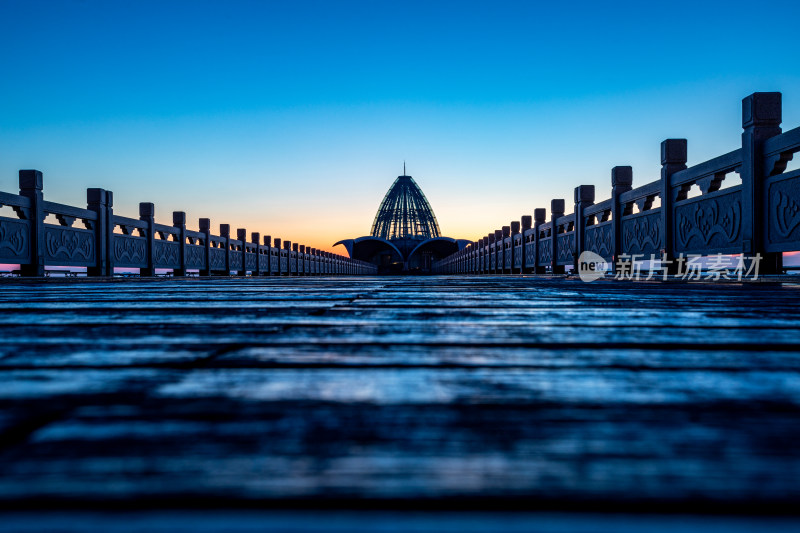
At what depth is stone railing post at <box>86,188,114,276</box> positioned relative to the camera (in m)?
11.1

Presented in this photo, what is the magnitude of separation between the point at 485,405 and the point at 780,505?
0.33 meters

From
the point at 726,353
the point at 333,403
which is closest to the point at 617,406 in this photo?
the point at 333,403

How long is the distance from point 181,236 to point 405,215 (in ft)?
253

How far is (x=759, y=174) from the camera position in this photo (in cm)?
642

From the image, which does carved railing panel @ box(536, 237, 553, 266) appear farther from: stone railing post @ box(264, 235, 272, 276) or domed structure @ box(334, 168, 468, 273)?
domed structure @ box(334, 168, 468, 273)

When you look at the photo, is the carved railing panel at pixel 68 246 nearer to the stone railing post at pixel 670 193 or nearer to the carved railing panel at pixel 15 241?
the carved railing panel at pixel 15 241

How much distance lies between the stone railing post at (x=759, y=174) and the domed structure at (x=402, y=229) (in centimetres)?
6300

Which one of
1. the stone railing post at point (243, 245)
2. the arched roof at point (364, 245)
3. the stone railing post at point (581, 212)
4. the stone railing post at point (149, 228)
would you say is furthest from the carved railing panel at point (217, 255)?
the arched roof at point (364, 245)

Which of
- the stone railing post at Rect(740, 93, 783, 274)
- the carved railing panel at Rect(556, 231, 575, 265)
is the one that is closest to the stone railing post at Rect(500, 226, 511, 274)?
the carved railing panel at Rect(556, 231, 575, 265)

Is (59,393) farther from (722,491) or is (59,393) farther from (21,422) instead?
(722,491)

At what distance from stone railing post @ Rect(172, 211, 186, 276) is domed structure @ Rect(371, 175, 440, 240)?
244 ft

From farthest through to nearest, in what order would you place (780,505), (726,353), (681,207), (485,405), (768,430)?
1. (681,207)
2. (726,353)
3. (485,405)
4. (768,430)
5. (780,505)

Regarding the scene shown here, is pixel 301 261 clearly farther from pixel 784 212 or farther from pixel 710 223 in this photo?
Result: pixel 784 212

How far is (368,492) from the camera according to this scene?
0.41 meters
